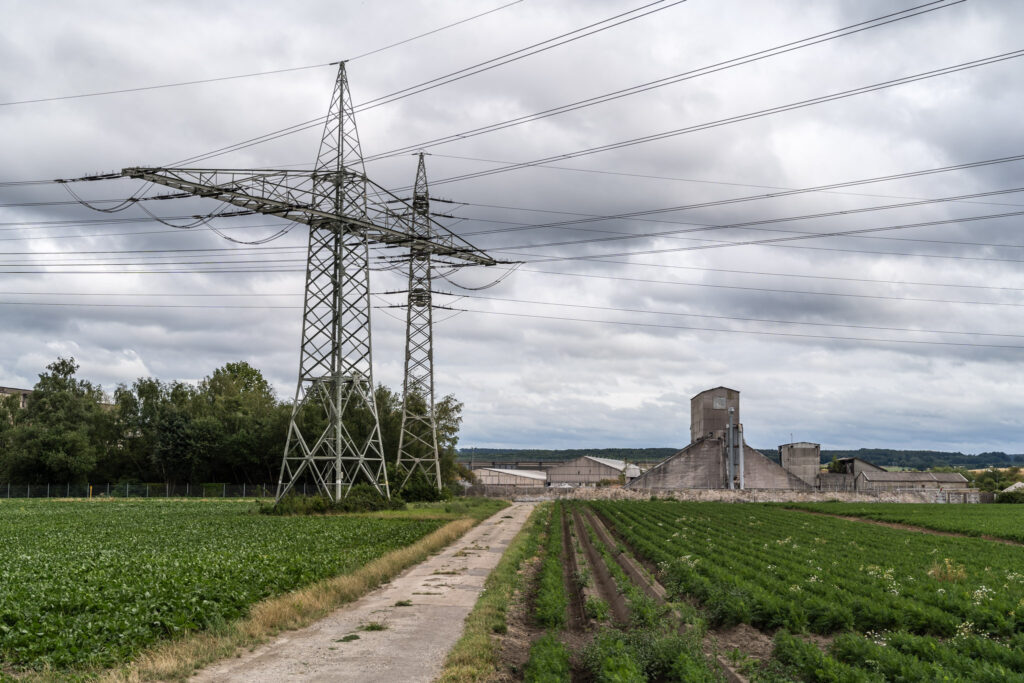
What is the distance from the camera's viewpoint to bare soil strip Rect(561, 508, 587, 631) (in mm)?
18547

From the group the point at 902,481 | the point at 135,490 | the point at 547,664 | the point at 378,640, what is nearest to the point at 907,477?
the point at 902,481

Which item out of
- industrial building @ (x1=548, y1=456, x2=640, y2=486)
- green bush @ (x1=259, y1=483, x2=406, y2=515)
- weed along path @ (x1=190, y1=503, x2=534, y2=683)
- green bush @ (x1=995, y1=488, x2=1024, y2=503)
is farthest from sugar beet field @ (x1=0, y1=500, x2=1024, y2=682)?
industrial building @ (x1=548, y1=456, x2=640, y2=486)

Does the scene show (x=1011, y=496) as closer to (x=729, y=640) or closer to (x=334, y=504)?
(x=334, y=504)

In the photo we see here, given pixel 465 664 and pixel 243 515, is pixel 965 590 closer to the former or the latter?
pixel 465 664

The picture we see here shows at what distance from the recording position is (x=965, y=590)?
62.6 feet

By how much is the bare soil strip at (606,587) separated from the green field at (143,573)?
313 inches

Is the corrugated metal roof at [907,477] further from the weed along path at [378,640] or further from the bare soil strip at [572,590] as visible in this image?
the weed along path at [378,640]

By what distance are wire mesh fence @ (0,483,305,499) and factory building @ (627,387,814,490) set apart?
4580cm

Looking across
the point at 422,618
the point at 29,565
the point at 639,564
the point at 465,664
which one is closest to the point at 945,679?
the point at 465,664

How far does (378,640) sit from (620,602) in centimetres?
706

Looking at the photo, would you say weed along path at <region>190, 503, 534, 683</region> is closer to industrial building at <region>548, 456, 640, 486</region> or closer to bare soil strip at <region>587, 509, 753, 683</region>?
bare soil strip at <region>587, 509, 753, 683</region>

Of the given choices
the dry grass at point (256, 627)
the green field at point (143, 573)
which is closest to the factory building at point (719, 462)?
the green field at point (143, 573)

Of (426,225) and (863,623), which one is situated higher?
(426,225)

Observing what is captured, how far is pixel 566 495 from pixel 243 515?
5987cm
